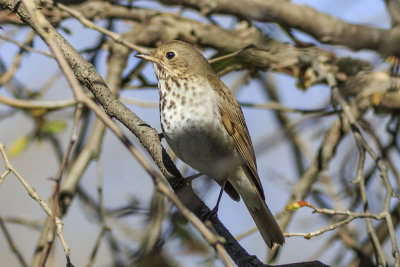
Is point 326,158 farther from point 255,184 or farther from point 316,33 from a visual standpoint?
point 316,33

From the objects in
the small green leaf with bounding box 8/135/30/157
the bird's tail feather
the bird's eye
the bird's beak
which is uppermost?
the bird's eye

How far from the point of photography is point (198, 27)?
486 cm

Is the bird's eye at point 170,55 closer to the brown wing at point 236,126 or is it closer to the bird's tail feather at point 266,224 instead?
the brown wing at point 236,126

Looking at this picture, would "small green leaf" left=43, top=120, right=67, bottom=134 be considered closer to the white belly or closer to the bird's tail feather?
the white belly

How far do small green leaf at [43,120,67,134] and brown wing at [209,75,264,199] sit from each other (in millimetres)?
1412

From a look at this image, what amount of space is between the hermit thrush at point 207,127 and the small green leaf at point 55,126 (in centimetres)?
101

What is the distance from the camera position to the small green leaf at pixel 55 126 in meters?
4.55

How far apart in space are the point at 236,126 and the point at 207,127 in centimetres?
41

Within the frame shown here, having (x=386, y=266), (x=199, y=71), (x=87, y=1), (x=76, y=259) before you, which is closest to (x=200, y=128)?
(x=199, y=71)

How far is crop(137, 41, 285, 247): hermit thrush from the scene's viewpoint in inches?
141

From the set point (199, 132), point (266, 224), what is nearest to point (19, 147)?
point (199, 132)

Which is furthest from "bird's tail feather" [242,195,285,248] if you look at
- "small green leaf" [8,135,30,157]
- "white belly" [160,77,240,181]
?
"small green leaf" [8,135,30,157]

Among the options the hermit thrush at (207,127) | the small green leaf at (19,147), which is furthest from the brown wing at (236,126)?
the small green leaf at (19,147)

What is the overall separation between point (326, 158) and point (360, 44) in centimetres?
96
